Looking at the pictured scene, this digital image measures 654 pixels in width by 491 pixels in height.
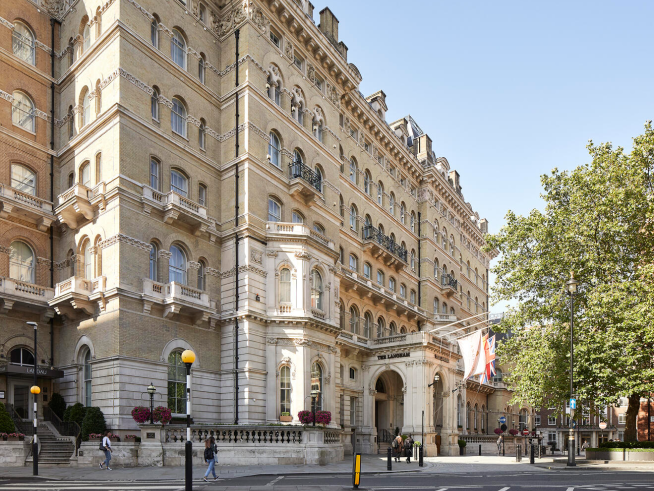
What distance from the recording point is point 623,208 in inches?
1357

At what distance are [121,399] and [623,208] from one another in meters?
27.4

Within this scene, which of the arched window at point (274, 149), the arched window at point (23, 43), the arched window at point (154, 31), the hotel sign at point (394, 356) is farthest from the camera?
the hotel sign at point (394, 356)

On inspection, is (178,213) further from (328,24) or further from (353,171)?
(328,24)

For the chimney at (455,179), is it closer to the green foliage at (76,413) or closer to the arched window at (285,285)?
the arched window at (285,285)

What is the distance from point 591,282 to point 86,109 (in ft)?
95.3

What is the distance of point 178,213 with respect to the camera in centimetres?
3119

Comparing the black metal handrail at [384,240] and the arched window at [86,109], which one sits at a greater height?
the arched window at [86,109]

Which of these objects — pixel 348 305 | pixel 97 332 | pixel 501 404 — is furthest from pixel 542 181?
pixel 501 404

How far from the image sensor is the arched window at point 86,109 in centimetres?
3247

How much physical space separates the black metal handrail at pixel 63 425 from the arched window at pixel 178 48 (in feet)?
61.2

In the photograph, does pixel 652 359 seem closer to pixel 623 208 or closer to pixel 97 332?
pixel 623 208

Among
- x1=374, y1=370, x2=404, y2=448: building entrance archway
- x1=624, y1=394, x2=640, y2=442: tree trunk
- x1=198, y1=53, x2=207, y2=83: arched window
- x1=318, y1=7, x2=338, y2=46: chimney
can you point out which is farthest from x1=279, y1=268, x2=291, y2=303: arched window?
x1=318, y1=7, x2=338, y2=46: chimney

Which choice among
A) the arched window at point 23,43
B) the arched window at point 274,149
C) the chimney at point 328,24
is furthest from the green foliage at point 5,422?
the chimney at point 328,24

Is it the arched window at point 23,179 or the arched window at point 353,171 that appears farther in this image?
the arched window at point 353,171
